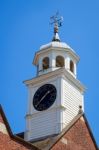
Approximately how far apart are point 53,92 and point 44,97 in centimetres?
79

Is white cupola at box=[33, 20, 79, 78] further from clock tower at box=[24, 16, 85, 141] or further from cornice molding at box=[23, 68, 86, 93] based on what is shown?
cornice molding at box=[23, 68, 86, 93]

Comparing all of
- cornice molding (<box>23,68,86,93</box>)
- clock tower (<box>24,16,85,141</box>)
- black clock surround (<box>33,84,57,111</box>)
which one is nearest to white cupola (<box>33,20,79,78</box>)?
clock tower (<box>24,16,85,141</box>)

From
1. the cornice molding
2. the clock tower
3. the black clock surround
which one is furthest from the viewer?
the cornice molding

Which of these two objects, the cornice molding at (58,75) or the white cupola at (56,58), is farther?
the white cupola at (56,58)

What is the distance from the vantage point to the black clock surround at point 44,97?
1540 inches

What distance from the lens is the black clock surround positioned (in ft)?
128

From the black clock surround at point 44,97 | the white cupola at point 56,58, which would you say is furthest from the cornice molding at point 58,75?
the white cupola at point 56,58

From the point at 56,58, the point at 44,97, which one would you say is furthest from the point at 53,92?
the point at 56,58

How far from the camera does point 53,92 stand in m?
39.6

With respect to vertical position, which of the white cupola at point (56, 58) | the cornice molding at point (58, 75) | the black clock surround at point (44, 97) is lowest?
the black clock surround at point (44, 97)

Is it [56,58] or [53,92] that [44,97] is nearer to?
[53,92]

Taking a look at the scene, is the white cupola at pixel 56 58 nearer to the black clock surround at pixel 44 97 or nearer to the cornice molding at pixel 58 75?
the cornice molding at pixel 58 75

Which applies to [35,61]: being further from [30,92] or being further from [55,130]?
[55,130]

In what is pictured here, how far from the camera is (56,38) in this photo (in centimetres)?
4434
